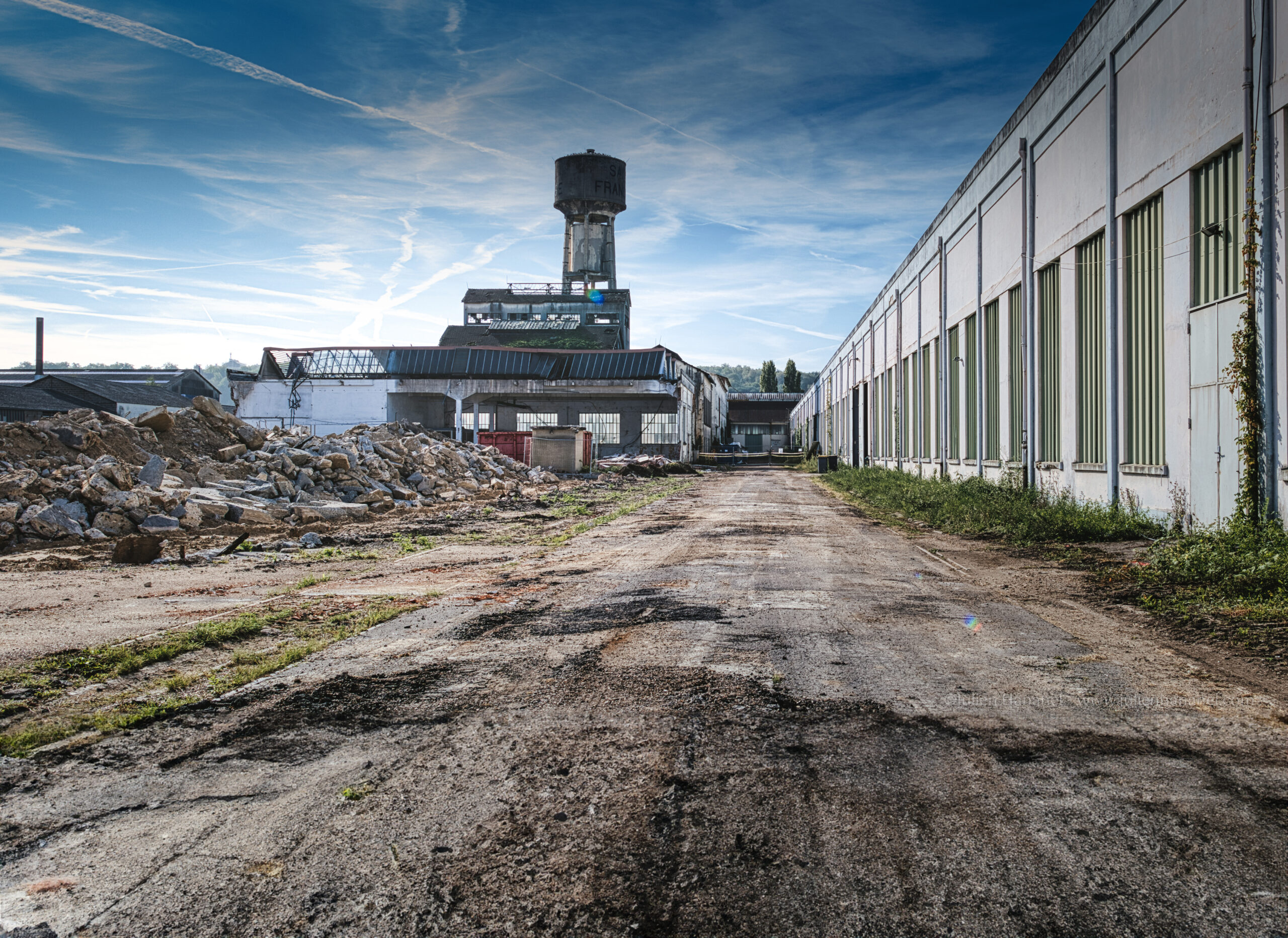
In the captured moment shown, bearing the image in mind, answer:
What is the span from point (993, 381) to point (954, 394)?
140 inches

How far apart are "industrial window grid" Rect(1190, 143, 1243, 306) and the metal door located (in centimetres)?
26

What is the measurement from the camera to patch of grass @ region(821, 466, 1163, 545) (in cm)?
1098

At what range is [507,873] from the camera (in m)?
2.43

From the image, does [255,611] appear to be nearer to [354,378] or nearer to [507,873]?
[507,873]

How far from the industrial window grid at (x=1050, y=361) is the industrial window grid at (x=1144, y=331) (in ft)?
9.14

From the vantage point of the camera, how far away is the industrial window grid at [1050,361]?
48.2 ft

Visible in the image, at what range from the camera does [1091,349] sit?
1302 cm

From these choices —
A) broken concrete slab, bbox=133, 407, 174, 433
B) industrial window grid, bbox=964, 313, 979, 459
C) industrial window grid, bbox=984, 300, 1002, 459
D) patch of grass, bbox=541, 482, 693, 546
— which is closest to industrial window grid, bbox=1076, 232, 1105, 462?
industrial window grid, bbox=984, 300, 1002, 459

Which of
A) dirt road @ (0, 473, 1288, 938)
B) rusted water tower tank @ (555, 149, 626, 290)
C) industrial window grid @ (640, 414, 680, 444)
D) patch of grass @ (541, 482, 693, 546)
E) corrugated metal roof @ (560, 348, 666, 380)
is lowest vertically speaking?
dirt road @ (0, 473, 1288, 938)

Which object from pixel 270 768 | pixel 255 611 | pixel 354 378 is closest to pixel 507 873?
pixel 270 768

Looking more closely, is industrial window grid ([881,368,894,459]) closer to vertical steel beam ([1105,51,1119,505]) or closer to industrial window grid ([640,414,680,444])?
industrial window grid ([640,414,680,444])

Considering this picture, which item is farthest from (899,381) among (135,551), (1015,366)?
(135,551)

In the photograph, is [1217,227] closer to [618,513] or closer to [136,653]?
[618,513]

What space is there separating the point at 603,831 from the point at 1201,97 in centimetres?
1133
